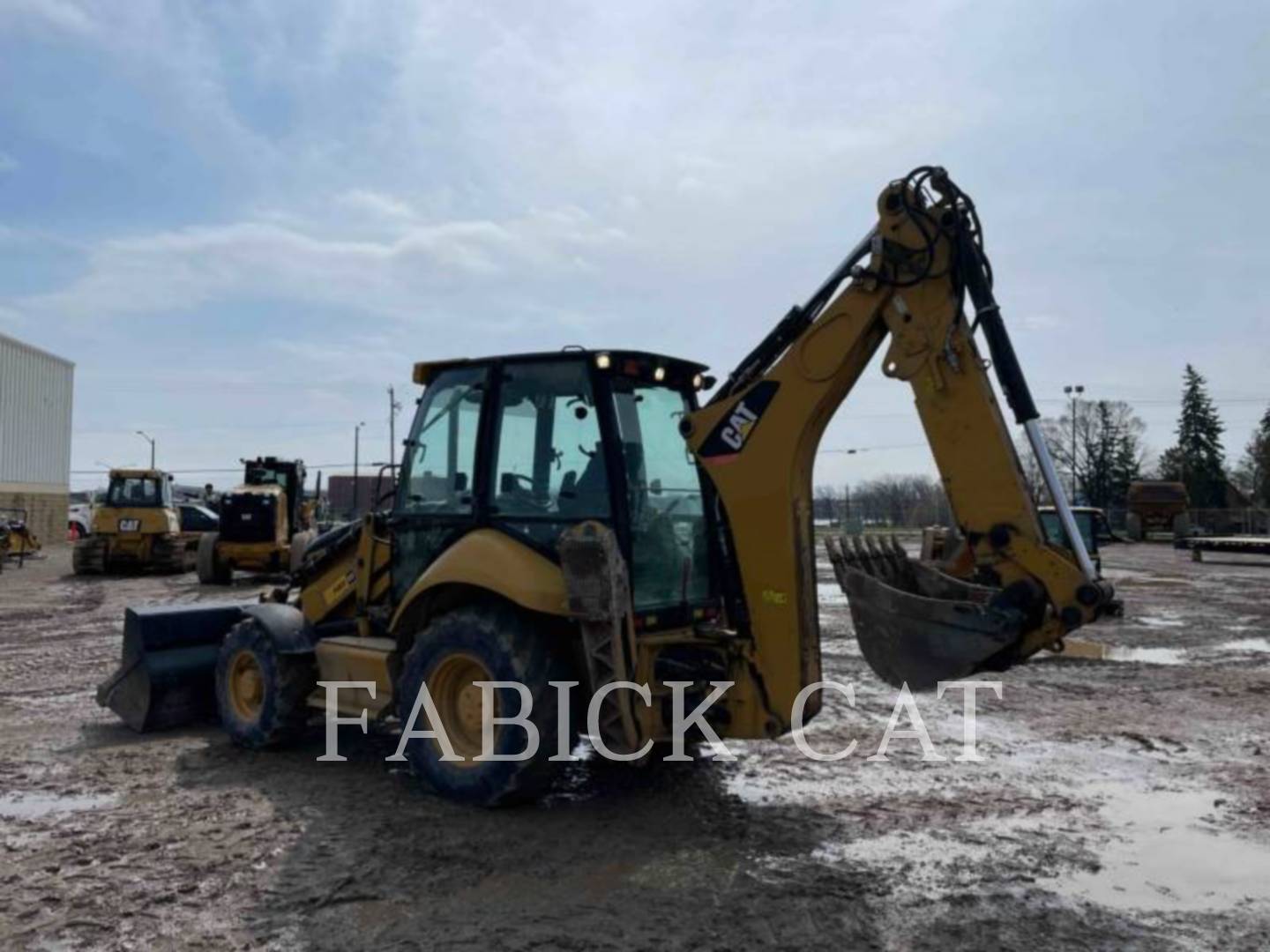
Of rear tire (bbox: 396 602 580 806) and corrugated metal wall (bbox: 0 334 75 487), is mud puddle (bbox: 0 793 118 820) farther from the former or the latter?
corrugated metal wall (bbox: 0 334 75 487)

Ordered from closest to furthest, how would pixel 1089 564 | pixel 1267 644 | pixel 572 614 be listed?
pixel 1089 564
pixel 572 614
pixel 1267 644

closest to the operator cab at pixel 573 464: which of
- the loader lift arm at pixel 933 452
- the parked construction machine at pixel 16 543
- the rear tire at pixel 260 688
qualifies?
the loader lift arm at pixel 933 452

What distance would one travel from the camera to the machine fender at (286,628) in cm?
695

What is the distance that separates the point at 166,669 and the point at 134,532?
1867cm

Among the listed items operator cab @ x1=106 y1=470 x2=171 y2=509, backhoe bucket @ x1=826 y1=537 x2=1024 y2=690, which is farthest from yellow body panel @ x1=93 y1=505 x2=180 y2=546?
backhoe bucket @ x1=826 y1=537 x2=1024 y2=690

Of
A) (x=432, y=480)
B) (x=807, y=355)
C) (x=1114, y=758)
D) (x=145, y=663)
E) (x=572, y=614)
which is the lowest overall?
(x=1114, y=758)

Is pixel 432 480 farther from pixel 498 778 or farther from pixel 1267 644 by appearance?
pixel 1267 644

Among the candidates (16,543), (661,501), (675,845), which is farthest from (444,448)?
(16,543)

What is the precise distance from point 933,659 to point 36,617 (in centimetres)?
1518

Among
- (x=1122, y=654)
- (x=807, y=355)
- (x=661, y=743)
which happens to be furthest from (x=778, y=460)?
(x=1122, y=654)

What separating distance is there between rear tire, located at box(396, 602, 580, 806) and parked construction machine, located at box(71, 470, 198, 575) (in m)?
20.9

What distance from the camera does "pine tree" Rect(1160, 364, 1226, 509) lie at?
59.5 metres

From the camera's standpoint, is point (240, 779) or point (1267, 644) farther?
point (1267, 644)

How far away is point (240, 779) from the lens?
646 centimetres
